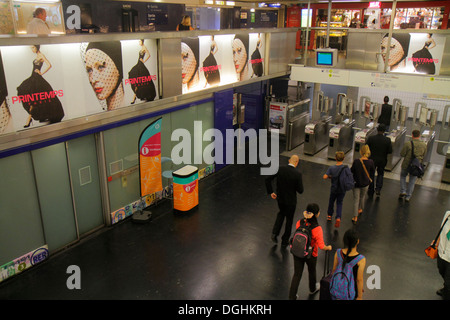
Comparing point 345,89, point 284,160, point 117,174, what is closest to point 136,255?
point 117,174

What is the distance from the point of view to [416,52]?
32.6ft

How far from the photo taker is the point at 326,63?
33.4 ft

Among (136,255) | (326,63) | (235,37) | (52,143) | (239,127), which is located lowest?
(136,255)

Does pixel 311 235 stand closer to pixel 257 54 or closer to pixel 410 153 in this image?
pixel 410 153

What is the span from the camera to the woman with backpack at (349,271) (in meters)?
4.13

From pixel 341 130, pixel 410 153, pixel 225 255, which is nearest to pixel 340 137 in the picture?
pixel 341 130

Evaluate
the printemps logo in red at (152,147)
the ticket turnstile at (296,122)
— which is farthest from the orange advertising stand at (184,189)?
the ticket turnstile at (296,122)

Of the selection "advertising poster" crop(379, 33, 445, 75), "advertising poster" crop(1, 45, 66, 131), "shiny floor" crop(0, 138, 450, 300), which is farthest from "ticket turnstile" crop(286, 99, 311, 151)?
"advertising poster" crop(1, 45, 66, 131)

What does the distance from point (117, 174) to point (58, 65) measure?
2.40m

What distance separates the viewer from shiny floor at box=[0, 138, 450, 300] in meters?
5.74

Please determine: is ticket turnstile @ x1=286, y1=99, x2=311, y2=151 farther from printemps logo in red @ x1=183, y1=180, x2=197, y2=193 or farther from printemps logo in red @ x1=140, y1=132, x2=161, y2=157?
printemps logo in red @ x1=140, y1=132, x2=161, y2=157

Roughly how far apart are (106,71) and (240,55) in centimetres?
464

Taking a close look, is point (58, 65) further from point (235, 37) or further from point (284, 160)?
point (284, 160)

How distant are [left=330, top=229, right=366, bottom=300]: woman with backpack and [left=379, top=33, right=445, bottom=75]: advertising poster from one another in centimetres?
726
